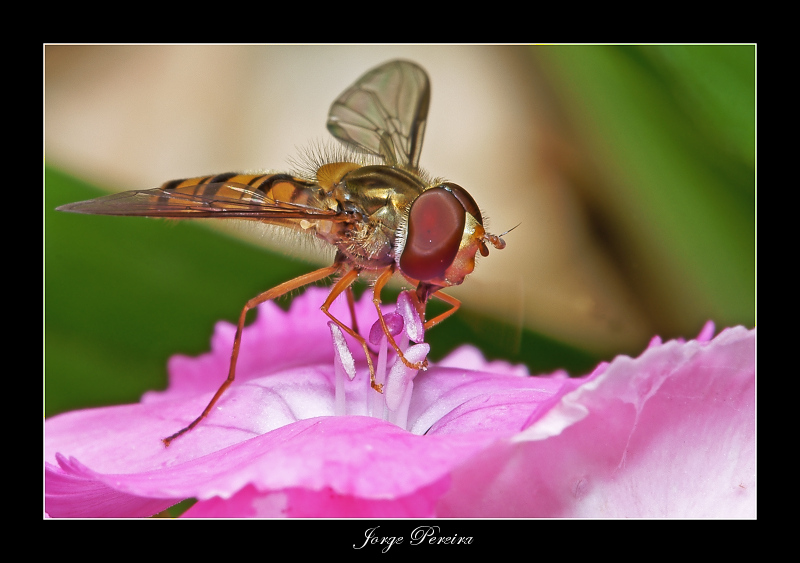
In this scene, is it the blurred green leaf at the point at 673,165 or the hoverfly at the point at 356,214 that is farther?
the blurred green leaf at the point at 673,165

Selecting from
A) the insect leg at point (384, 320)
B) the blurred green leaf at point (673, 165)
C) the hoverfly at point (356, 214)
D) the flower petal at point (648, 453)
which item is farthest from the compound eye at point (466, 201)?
the blurred green leaf at point (673, 165)

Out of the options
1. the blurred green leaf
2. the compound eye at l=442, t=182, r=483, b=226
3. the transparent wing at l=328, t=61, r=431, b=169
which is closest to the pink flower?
the compound eye at l=442, t=182, r=483, b=226

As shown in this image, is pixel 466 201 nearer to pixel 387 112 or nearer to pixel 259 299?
pixel 259 299

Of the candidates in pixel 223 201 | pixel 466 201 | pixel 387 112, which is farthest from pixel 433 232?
pixel 387 112

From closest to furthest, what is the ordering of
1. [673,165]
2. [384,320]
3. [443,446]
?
[443,446], [384,320], [673,165]

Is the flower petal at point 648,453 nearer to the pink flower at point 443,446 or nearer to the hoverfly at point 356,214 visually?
the pink flower at point 443,446

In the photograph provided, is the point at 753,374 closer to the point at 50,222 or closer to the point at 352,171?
the point at 352,171

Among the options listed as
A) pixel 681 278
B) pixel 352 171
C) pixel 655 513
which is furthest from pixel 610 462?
pixel 681 278
